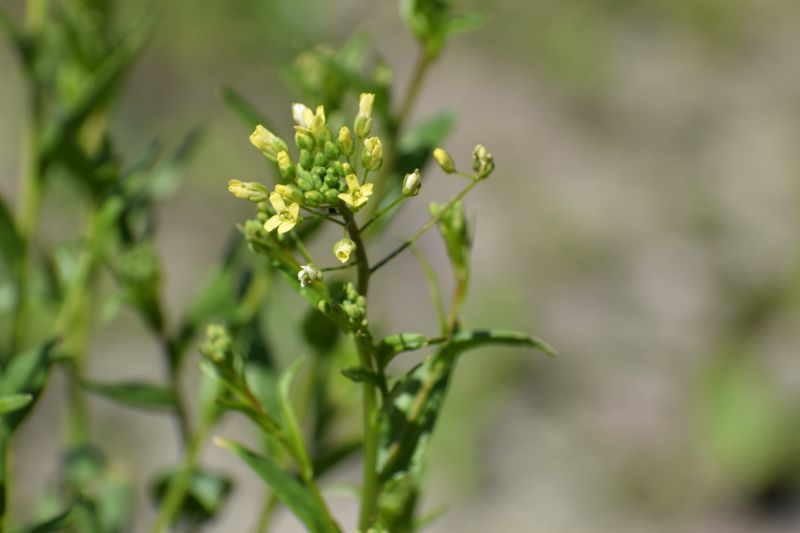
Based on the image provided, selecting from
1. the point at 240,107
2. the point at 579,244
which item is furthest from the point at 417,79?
the point at 579,244

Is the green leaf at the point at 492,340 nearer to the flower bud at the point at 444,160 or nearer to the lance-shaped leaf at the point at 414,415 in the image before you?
the lance-shaped leaf at the point at 414,415

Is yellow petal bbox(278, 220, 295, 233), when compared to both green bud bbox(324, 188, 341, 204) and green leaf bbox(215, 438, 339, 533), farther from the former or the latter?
green leaf bbox(215, 438, 339, 533)

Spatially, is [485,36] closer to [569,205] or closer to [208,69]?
[569,205]

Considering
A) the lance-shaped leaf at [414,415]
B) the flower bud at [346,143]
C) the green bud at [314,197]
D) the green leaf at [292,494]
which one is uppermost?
the flower bud at [346,143]

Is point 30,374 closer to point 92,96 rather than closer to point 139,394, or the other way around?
point 139,394

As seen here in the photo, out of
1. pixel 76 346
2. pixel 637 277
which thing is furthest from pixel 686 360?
pixel 76 346

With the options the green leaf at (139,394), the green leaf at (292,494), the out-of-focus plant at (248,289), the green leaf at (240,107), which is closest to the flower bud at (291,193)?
the out-of-focus plant at (248,289)
